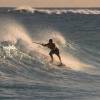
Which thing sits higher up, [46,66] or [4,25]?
[4,25]

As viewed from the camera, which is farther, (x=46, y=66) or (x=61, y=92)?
(x=46, y=66)

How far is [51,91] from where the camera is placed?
19000mm

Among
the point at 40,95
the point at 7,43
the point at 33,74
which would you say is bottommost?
the point at 40,95

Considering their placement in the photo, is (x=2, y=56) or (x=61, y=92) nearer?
(x=61, y=92)

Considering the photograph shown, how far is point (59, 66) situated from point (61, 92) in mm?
5782

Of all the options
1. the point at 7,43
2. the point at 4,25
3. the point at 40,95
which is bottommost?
the point at 40,95

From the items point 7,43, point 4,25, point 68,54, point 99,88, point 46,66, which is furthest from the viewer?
point 4,25

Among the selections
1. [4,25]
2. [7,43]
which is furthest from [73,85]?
[4,25]

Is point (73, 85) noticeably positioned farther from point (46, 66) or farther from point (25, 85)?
point (46, 66)

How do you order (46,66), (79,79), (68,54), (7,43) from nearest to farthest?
(79,79) → (46,66) → (7,43) → (68,54)

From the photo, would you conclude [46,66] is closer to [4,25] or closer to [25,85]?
[25,85]

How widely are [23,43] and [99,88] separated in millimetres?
8777

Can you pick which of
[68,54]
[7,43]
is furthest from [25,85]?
[68,54]

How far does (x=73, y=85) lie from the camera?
798 inches
